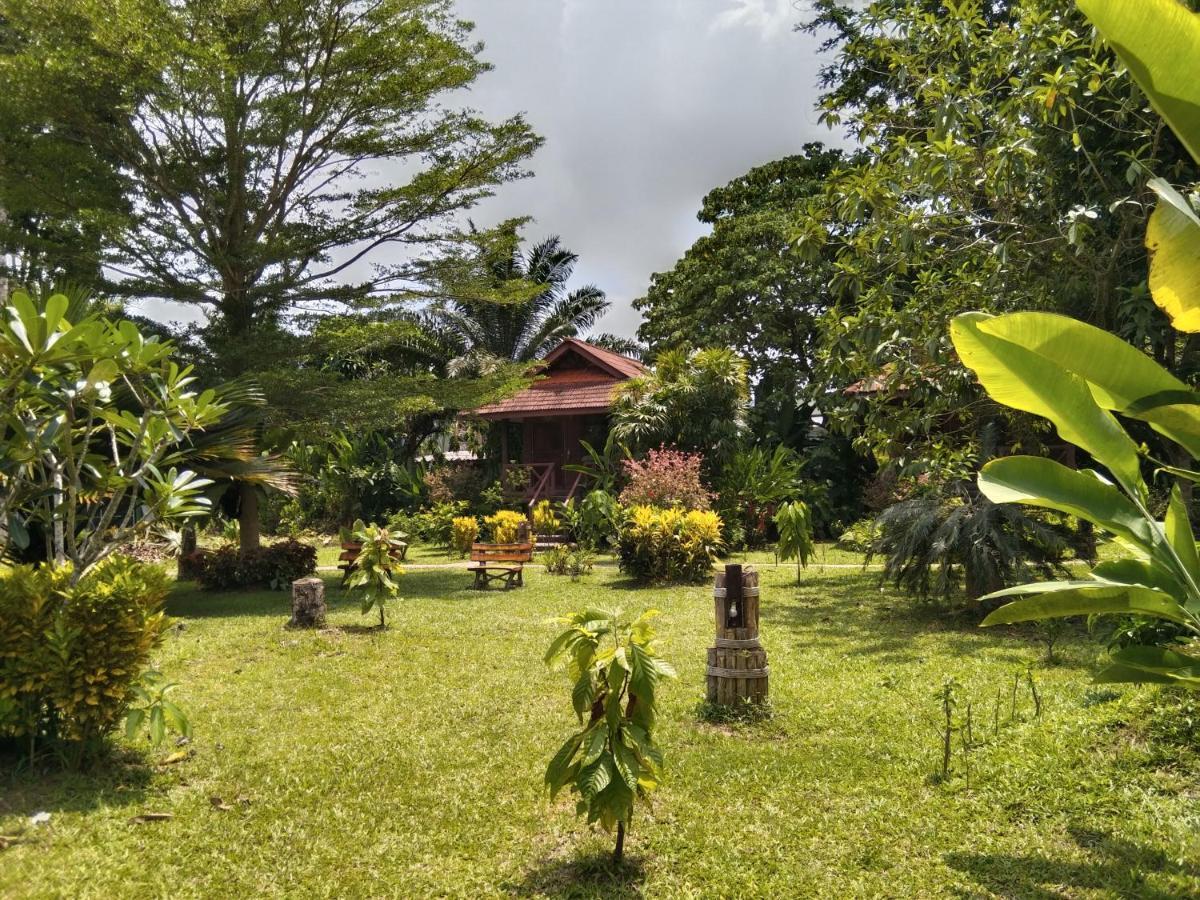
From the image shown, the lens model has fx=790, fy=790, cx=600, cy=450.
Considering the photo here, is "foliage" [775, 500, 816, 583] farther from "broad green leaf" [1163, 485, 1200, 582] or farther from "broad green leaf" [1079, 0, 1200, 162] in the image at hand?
"broad green leaf" [1079, 0, 1200, 162]

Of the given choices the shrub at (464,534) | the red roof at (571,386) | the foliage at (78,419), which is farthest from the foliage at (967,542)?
the red roof at (571,386)

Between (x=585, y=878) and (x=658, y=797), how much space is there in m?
0.91

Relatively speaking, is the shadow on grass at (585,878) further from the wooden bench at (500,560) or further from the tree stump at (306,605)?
the wooden bench at (500,560)

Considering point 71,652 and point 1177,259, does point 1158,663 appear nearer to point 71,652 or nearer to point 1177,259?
point 1177,259

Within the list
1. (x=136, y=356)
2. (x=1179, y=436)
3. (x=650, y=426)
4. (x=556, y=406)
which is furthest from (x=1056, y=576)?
(x=556, y=406)

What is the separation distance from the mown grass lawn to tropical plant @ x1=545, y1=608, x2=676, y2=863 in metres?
0.45

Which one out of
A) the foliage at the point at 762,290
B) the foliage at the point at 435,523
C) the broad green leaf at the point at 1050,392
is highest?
the foliage at the point at 762,290

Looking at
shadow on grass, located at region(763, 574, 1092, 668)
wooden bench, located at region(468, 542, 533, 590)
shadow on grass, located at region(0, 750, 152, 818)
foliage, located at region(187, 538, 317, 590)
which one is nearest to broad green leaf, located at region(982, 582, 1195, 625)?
shadow on grass, located at region(763, 574, 1092, 668)

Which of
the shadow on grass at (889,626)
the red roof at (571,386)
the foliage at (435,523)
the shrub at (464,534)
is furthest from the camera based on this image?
the red roof at (571,386)

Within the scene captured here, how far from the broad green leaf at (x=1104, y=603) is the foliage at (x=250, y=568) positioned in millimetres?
12208

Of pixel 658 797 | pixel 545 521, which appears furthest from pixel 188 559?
pixel 658 797

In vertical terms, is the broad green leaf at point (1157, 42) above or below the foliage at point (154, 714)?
above

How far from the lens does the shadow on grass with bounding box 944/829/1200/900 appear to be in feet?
10.5

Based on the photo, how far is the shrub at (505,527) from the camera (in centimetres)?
1633
